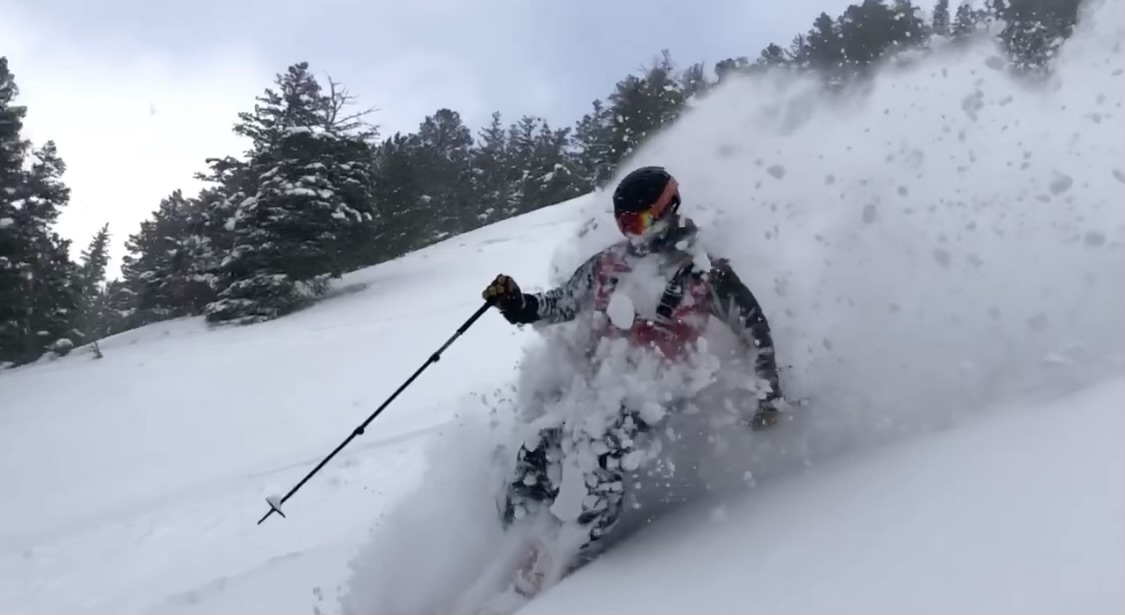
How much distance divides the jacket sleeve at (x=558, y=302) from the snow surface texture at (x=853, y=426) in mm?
189

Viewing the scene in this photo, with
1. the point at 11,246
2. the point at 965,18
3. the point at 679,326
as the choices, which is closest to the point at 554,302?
the point at 679,326

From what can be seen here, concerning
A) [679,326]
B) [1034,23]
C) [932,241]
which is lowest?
[679,326]

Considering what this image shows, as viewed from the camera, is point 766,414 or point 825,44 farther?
point 825,44

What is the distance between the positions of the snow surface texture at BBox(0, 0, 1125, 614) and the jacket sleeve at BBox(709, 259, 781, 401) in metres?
0.35

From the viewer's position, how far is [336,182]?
23875 mm

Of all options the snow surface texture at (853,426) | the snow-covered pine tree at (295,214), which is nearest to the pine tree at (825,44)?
the snow-covered pine tree at (295,214)

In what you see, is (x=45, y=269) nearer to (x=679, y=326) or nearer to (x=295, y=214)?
(x=295, y=214)

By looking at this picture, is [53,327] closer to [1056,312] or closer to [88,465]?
[88,465]

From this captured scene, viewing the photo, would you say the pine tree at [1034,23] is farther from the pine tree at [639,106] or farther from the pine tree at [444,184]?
the pine tree at [444,184]

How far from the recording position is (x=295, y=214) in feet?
74.0

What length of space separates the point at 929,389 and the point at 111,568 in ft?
17.1

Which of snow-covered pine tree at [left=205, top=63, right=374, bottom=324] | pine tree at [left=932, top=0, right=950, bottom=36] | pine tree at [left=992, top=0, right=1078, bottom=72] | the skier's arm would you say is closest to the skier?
the skier's arm

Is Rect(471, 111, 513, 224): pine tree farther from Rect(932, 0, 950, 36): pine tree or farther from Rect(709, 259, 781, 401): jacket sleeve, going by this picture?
Rect(709, 259, 781, 401): jacket sleeve

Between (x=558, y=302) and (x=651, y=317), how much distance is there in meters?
0.68
